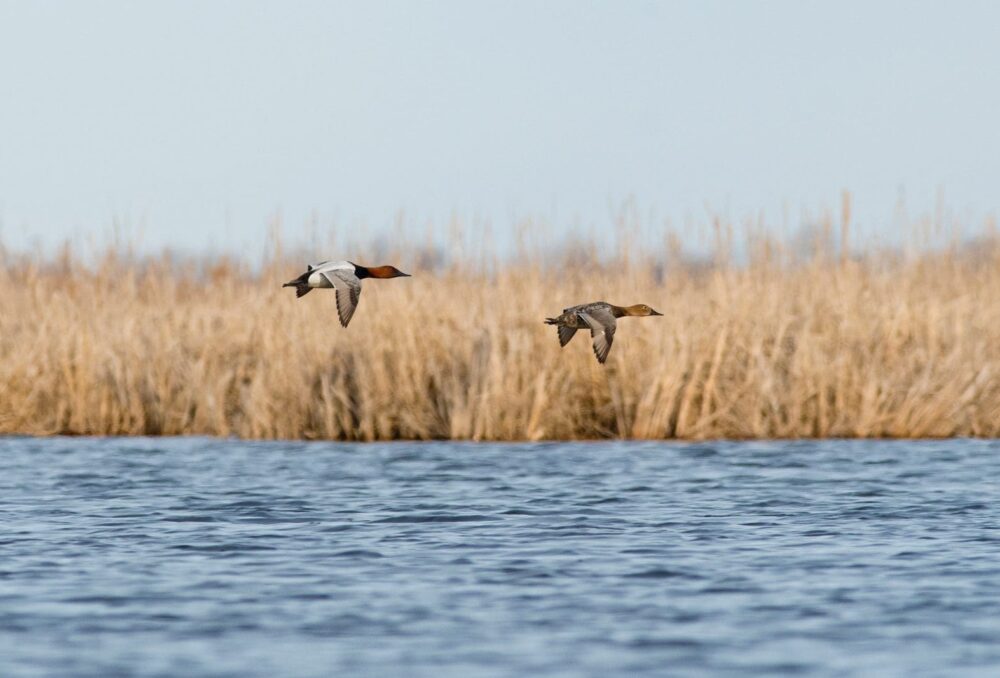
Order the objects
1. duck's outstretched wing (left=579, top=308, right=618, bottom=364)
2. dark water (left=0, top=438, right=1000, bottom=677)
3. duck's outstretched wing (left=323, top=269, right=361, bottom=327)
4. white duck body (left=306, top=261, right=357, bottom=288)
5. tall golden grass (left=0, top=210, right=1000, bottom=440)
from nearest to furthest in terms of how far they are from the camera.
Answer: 1. dark water (left=0, top=438, right=1000, bottom=677)
2. duck's outstretched wing (left=323, top=269, right=361, bottom=327)
3. white duck body (left=306, top=261, right=357, bottom=288)
4. duck's outstretched wing (left=579, top=308, right=618, bottom=364)
5. tall golden grass (left=0, top=210, right=1000, bottom=440)

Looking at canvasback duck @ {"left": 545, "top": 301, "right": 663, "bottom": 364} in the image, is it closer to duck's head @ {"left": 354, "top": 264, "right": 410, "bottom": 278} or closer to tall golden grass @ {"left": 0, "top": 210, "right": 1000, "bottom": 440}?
duck's head @ {"left": 354, "top": 264, "right": 410, "bottom": 278}

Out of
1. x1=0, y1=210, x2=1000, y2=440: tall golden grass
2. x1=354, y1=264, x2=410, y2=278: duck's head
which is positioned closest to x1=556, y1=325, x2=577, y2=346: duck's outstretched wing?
x1=354, y1=264, x2=410, y2=278: duck's head

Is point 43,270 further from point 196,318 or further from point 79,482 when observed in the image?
point 79,482

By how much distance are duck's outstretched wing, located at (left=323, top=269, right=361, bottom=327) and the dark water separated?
1.25 m

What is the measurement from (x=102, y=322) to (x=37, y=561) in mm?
6878

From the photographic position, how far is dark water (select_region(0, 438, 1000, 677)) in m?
6.00

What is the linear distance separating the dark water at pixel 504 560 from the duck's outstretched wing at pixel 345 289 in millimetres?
1252

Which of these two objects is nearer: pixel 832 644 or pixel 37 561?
pixel 832 644

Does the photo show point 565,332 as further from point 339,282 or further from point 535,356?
point 535,356

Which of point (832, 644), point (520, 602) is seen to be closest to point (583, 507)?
point (520, 602)

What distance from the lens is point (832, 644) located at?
6.13 m

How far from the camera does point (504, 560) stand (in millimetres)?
8188

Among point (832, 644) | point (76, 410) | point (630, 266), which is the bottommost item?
point (832, 644)

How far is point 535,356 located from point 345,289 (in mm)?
5163
